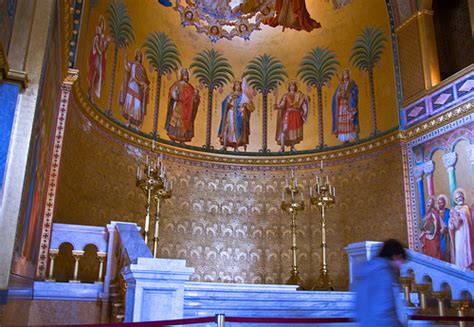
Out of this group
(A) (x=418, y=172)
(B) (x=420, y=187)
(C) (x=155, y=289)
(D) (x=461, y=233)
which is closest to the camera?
(C) (x=155, y=289)

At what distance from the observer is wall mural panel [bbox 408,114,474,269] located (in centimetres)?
1001

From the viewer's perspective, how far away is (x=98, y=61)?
→ 1158 cm

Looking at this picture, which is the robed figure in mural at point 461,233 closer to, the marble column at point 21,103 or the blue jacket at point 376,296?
the blue jacket at point 376,296

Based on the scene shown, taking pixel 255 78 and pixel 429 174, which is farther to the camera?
pixel 255 78

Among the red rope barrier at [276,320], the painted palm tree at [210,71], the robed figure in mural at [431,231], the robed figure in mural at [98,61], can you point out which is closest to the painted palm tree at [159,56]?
the painted palm tree at [210,71]

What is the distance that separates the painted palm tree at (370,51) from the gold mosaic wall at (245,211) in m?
1.96

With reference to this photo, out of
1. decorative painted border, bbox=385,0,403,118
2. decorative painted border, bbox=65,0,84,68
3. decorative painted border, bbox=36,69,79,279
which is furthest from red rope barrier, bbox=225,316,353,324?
decorative painted border, bbox=385,0,403,118

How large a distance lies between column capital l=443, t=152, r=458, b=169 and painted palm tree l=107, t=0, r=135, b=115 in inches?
303

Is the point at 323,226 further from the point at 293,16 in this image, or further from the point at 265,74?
the point at 293,16

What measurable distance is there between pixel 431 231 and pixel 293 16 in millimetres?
7397

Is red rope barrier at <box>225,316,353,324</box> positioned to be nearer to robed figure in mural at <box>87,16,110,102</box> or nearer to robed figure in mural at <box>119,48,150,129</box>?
robed figure in mural at <box>87,16,110,102</box>

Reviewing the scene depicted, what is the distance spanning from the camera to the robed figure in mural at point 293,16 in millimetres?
14586

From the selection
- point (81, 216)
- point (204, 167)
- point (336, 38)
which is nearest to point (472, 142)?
point (336, 38)

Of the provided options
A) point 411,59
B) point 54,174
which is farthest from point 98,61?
point 411,59
